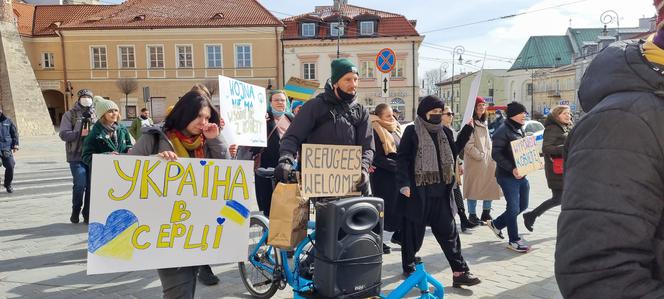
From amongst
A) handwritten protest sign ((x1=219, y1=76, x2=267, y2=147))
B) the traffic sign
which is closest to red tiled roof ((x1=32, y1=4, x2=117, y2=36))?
the traffic sign

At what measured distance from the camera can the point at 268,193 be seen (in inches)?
236

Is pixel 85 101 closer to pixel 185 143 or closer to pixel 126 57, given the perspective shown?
pixel 185 143

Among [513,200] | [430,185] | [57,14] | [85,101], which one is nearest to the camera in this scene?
[430,185]

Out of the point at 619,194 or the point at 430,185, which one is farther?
the point at 430,185

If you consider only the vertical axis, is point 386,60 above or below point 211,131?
above

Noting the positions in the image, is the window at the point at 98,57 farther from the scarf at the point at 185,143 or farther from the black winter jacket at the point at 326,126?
the scarf at the point at 185,143

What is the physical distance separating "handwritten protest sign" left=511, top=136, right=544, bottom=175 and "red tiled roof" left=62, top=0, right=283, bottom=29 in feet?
118

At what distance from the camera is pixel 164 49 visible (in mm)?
40750

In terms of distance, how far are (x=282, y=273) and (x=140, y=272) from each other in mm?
1943

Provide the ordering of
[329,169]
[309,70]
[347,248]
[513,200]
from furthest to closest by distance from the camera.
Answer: [309,70] < [513,200] < [329,169] < [347,248]

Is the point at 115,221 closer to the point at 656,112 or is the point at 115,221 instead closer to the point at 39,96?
the point at 656,112

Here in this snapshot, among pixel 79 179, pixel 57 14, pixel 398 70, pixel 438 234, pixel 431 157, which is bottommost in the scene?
pixel 438 234

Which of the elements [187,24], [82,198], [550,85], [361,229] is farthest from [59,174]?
[550,85]

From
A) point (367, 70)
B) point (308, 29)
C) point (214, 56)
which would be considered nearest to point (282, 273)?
point (367, 70)
